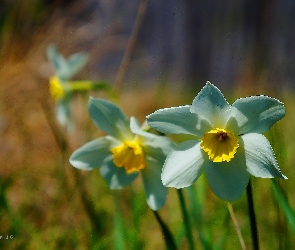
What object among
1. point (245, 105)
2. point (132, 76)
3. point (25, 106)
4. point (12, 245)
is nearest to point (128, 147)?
point (245, 105)

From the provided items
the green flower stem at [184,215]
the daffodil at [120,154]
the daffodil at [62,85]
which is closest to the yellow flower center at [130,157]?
the daffodil at [120,154]

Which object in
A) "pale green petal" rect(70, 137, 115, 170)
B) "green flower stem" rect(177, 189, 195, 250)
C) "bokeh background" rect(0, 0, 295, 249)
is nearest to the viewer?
"green flower stem" rect(177, 189, 195, 250)

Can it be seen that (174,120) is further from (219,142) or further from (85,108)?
(85,108)

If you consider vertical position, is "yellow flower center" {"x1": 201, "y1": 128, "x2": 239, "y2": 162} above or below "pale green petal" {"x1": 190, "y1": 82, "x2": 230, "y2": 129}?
below

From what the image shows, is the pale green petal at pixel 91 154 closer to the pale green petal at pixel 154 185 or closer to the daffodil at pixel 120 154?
the daffodil at pixel 120 154

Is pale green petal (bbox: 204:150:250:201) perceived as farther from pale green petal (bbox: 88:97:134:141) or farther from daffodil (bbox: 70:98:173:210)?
pale green petal (bbox: 88:97:134:141)

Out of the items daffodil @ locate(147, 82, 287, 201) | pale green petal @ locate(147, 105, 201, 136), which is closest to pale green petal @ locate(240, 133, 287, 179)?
daffodil @ locate(147, 82, 287, 201)

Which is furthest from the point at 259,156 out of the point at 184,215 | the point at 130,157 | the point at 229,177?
the point at 130,157

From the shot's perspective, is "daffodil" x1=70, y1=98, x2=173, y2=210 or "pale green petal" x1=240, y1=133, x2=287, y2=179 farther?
"daffodil" x1=70, y1=98, x2=173, y2=210
